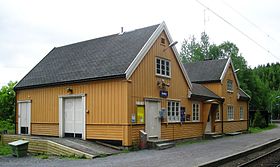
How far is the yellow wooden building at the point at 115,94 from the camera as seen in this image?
1853 cm

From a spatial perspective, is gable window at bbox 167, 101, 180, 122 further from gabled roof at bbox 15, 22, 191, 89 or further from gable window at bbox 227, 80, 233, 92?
gable window at bbox 227, 80, 233, 92

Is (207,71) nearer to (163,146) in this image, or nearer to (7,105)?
(163,146)

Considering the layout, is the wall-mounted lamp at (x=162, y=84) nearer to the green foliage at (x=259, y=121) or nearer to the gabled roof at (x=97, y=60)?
the gabled roof at (x=97, y=60)

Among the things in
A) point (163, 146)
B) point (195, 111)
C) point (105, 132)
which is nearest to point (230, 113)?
point (195, 111)

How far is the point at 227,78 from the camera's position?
105 ft

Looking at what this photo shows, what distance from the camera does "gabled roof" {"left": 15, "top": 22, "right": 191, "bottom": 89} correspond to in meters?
19.1

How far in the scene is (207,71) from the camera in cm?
3266

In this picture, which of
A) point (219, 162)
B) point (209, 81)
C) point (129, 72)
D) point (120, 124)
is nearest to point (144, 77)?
point (129, 72)

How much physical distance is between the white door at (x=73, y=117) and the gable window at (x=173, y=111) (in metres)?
5.24

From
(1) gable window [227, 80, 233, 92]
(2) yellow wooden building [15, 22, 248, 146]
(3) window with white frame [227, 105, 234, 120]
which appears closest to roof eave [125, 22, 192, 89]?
(2) yellow wooden building [15, 22, 248, 146]

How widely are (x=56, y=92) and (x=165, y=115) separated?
6.54m

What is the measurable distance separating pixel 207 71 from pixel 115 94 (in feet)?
52.7

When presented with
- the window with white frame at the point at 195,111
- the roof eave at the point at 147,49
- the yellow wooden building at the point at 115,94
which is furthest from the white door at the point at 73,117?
the window with white frame at the point at 195,111

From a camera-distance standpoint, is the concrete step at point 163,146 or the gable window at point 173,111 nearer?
the concrete step at point 163,146
